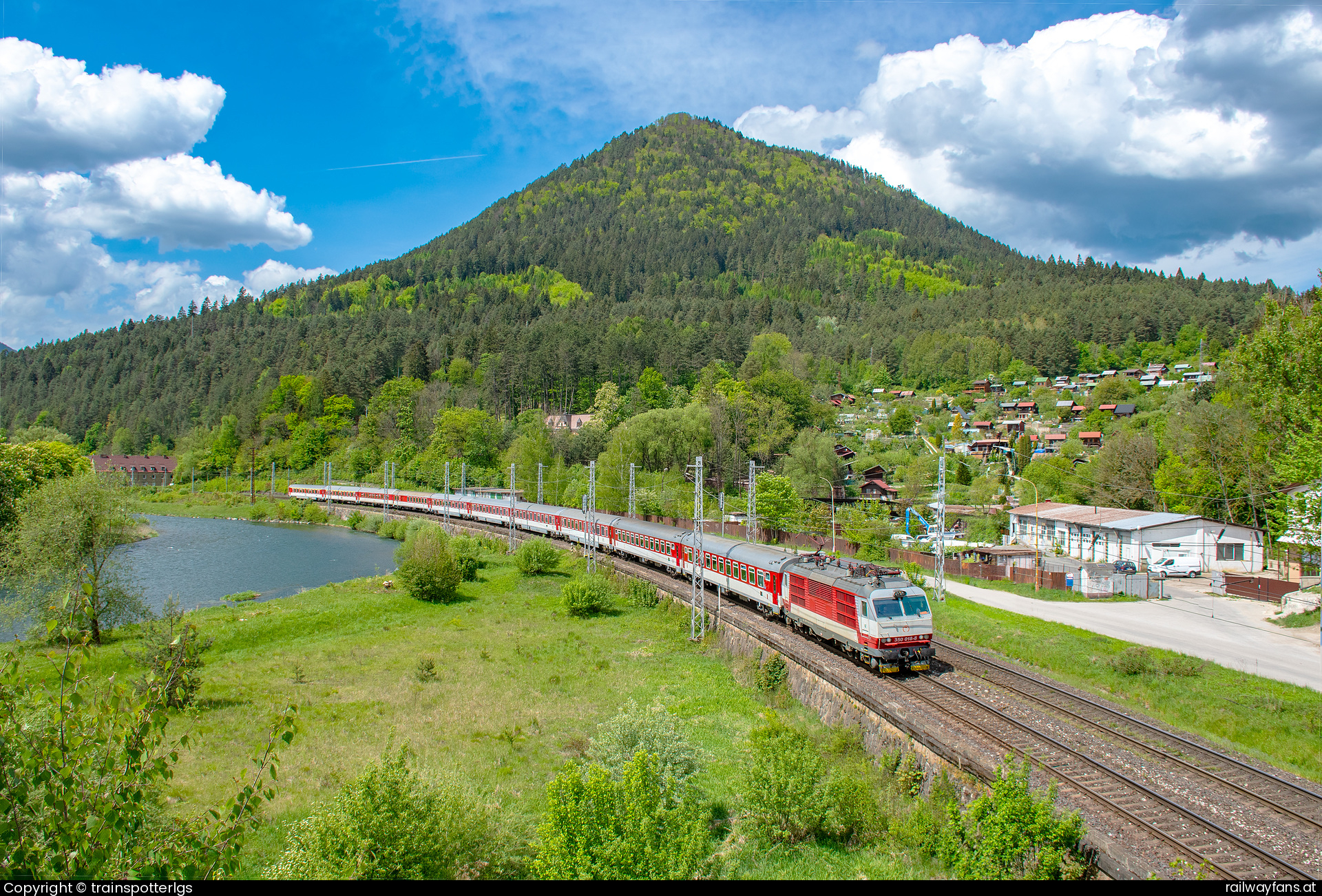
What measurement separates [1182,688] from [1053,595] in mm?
20013

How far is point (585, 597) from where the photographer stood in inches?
1374

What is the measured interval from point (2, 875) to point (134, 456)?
6031 inches

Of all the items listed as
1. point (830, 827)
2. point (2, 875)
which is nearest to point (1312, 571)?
point (830, 827)

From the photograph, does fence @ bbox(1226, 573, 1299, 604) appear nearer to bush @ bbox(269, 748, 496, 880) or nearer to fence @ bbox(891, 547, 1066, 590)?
fence @ bbox(891, 547, 1066, 590)

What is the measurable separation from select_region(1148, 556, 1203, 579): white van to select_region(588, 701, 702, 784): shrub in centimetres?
4349

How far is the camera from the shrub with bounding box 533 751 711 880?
9.59 metres

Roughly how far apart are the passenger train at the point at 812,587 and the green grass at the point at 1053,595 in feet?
59.9

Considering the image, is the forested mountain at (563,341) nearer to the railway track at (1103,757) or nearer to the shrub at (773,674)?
the shrub at (773,674)

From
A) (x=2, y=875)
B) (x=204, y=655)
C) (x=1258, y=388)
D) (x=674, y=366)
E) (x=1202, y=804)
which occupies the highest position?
(x=674, y=366)

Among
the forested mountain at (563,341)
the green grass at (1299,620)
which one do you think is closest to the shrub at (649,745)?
the green grass at (1299,620)

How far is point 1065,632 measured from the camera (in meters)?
27.4

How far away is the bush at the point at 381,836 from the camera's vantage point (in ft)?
30.1

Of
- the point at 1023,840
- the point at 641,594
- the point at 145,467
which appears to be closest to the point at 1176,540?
the point at 641,594

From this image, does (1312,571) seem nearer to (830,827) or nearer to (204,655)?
(830,827)
